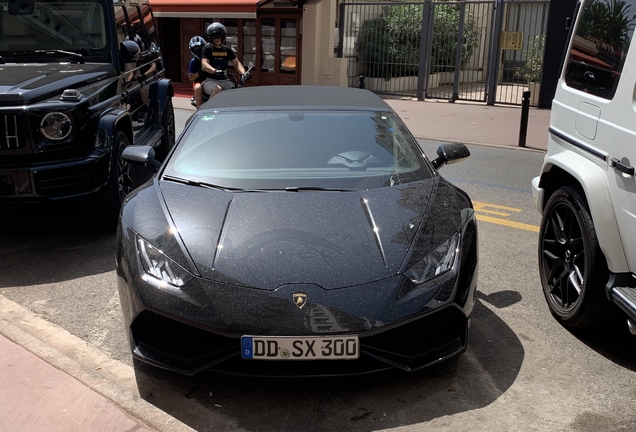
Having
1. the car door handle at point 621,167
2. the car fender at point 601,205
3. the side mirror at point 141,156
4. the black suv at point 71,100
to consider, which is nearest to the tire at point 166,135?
the black suv at point 71,100

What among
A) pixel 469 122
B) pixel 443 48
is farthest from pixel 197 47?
pixel 443 48

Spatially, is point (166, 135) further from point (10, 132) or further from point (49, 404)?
point (49, 404)

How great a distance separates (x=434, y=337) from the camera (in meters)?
3.45

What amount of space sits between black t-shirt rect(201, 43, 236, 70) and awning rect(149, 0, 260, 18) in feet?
31.6

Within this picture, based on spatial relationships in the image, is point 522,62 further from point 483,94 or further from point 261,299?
point 261,299

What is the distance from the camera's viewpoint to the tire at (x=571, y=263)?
3975 mm

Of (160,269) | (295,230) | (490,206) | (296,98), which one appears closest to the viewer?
(160,269)

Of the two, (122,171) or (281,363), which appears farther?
(122,171)

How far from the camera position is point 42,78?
5852mm

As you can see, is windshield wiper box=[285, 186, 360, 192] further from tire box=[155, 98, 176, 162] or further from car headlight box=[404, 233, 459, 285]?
tire box=[155, 98, 176, 162]

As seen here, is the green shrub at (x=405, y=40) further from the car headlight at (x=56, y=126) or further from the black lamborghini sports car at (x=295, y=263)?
the black lamborghini sports car at (x=295, y=263)

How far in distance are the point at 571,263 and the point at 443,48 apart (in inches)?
631

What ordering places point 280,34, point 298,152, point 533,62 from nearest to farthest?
point 298,152 → point 533,62 → point 280,34

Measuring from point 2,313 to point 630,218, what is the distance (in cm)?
374
